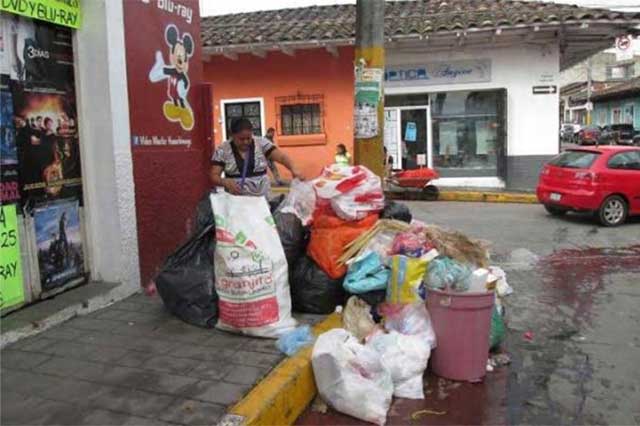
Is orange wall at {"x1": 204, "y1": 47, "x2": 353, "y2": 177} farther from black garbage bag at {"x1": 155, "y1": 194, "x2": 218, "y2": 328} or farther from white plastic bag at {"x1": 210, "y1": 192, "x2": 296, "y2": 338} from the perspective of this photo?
white plastic bag at {"x1": 210, "y1": 192, "x2": 296, "y2": 338}

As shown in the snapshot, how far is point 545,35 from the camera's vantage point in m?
14.5

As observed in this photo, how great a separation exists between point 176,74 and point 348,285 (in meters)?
2.77

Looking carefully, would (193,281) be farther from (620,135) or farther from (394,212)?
(620,135)

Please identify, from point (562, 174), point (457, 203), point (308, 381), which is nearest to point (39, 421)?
point (308, 381)

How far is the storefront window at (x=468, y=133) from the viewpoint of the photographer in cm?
1568

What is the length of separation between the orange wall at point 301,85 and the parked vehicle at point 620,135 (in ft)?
73.6

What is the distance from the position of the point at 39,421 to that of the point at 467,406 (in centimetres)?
243

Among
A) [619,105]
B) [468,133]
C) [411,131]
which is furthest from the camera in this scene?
[619,105]

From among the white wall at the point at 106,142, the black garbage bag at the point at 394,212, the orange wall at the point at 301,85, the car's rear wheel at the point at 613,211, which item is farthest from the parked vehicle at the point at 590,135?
the white wall at the point at 106,142

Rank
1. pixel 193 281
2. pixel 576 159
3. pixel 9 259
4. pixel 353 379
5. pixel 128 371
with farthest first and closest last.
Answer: pixel 576 159 → pixel 193 281 → pixel 9 259 → pixel 128 371 → pixel 353 379

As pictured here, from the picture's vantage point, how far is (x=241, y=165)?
5.24m

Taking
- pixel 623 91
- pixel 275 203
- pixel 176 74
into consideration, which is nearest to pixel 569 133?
pixel 623 91

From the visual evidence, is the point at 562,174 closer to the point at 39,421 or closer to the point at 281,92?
the point at 281,92

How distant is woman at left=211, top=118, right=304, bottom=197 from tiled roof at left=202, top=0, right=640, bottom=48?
1017 cm
